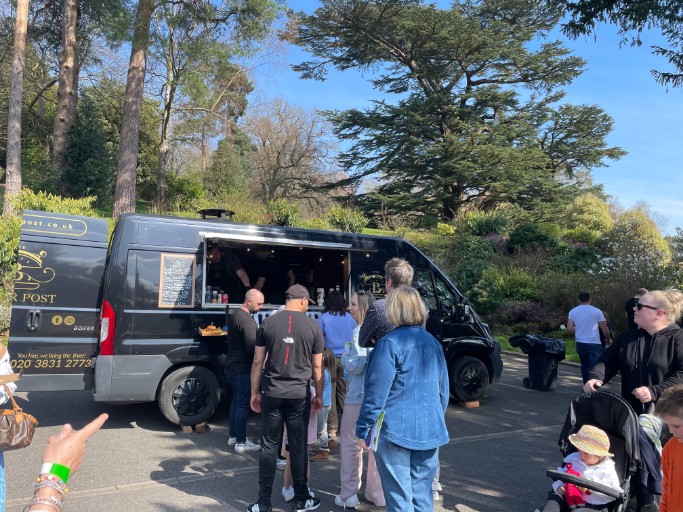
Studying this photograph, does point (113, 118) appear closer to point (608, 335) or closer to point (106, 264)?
point (106, 264)

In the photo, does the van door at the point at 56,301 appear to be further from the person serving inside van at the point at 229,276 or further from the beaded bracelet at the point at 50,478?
the beaded bracelet at the point at 50,478

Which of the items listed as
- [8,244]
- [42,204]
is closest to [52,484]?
[8,244]

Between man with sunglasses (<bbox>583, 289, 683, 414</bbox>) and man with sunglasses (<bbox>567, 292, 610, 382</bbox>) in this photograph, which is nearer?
man with sunglasses (<bbox>583, 289, 683, 414</bbox>)

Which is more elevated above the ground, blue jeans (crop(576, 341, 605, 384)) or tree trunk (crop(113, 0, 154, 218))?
tree trunk (crop(113, 0, 154, 218))

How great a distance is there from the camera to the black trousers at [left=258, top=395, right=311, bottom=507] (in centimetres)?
431

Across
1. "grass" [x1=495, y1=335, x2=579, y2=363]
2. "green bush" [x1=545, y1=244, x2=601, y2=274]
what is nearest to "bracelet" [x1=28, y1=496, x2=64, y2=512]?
"grass" [x1=495, y1=335, x2=579, y2=363]

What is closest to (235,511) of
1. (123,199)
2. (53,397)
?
(53,397)

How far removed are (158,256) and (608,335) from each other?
7350mm

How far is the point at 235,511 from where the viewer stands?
4.51m

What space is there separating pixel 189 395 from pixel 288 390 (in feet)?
9.32

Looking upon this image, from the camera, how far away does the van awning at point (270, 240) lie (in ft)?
22.5

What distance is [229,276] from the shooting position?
28.0 ft

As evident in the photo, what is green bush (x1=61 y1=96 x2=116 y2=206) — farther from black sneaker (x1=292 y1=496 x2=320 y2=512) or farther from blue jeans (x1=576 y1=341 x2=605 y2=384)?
black sneaker (x1=292 y1=496 x2=320 y2=512)

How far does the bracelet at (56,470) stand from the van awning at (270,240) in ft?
16.8
